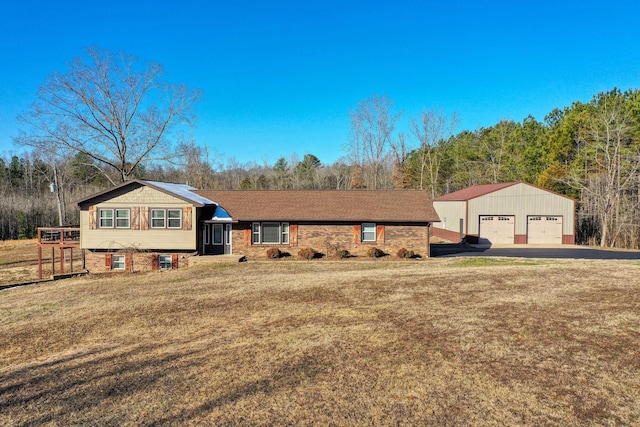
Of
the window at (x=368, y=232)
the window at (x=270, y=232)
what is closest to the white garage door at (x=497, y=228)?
the window at (x=368, y=232)

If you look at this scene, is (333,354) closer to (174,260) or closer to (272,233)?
(272,233)

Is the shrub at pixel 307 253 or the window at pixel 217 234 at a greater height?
the window at pixel 217 234

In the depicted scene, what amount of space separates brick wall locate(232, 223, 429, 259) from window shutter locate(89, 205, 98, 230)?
309 inches

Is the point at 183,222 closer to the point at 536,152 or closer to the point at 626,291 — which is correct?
the point at 626,291

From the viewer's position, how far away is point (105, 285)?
60.4 ft

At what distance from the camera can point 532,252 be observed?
26344mm

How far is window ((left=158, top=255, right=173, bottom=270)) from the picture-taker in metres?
23.8

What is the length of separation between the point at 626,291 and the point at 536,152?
3379cm

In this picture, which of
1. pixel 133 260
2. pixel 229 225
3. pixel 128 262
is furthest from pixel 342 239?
pixel 128 262

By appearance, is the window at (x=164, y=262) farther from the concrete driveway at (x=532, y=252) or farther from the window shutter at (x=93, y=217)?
the concrete driveway at (x=532, y=252)

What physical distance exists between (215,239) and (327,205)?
7.27 meters

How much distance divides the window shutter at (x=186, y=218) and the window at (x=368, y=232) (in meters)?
10.2

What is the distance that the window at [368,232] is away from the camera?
81.9ft

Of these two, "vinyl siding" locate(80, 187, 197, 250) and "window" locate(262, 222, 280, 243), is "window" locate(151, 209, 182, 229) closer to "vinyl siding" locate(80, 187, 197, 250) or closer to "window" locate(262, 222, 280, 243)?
"vinyl siding" locate(80, 187, 197, 250)
